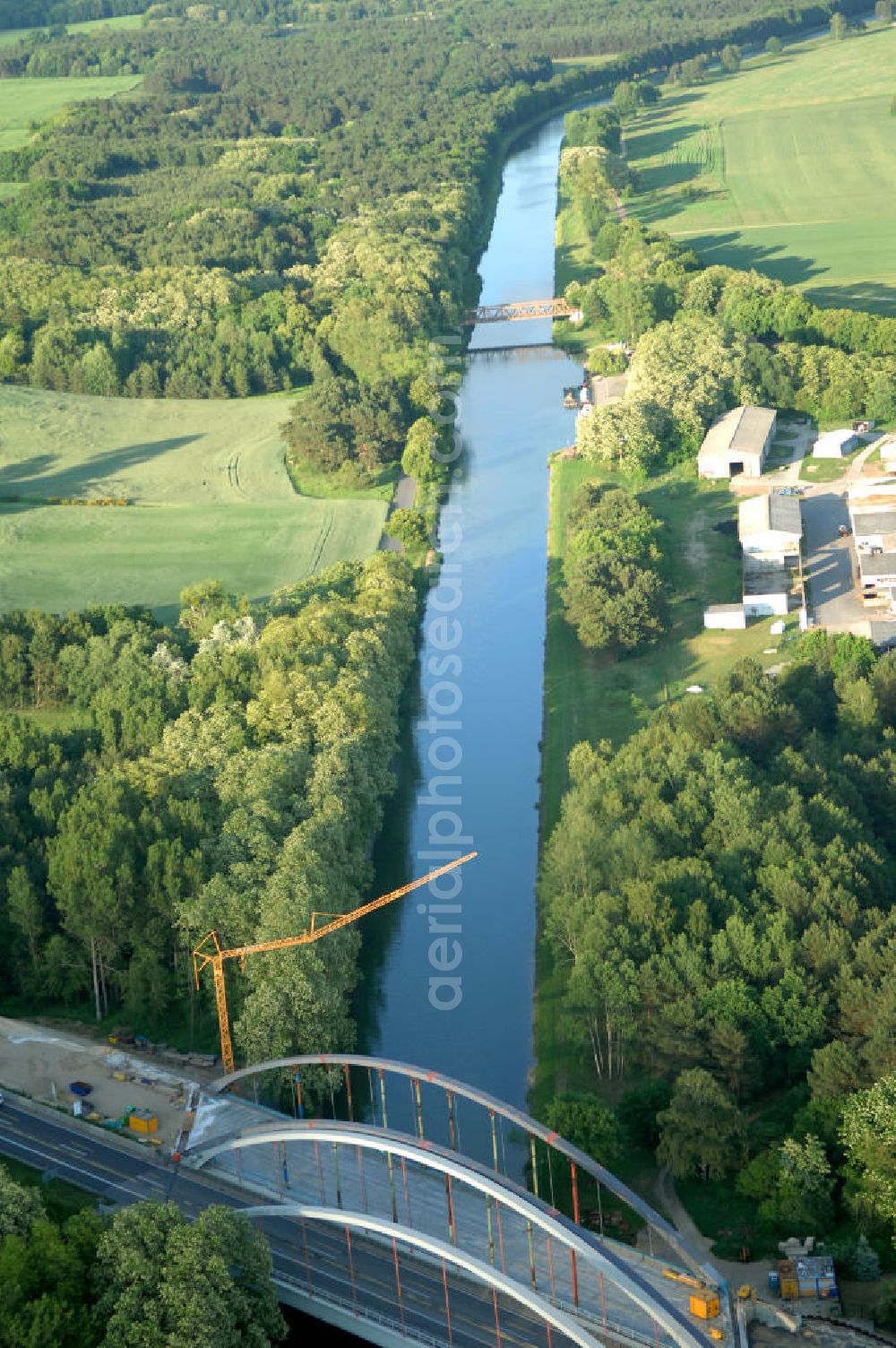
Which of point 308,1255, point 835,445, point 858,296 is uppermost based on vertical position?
point 858,296

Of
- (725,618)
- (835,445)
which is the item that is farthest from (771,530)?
(835,445)

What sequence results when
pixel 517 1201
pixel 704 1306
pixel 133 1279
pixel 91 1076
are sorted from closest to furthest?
1. pixel 517 1201
2. pixel 133 1279
3. pixel 704 1306
4. pixel 91 1076

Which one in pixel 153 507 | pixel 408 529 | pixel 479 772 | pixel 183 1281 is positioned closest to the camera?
pixel 183 1281

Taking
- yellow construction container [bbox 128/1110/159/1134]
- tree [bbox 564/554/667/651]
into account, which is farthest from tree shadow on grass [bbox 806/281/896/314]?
yellow construction container [bbox 128/1110/159/1134]

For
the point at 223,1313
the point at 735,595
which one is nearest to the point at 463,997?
the point at 223,1313

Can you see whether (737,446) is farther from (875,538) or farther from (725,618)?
(725,618)

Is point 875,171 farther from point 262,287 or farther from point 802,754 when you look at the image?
point 802,754

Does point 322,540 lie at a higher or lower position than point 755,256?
lower
